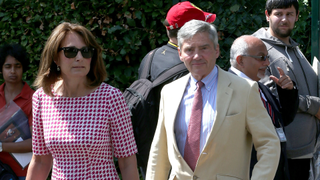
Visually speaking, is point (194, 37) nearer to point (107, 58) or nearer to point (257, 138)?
point (257, 138)

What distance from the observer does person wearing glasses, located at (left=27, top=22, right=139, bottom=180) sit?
8.97 feet

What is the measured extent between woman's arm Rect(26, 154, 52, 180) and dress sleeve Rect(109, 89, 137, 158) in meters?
0.55

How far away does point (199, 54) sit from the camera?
2643mm

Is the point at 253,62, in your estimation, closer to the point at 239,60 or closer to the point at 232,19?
the point at 239,60

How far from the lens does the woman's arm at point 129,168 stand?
2.79m

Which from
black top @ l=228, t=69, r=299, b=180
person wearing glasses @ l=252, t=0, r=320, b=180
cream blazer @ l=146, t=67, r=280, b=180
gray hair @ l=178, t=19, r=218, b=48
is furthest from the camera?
person wearing glasses @ l=252, t=0, r=320, b=180

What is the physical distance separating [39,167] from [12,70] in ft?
5.99

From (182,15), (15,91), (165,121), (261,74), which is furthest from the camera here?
(15,91)

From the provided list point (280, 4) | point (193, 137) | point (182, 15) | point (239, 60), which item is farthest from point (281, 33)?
point (193, 137)

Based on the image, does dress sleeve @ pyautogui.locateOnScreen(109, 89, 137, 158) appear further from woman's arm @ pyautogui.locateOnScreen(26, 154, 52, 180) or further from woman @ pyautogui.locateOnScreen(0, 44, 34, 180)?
woman @ pyautogui.locateOnScreen(0, 44, 34, 180)

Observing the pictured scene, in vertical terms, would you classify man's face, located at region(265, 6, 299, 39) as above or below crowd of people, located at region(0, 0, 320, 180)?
above

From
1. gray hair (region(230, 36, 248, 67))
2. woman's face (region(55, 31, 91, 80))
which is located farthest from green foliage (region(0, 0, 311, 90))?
woman's face (region(55, 31, 91, 80))

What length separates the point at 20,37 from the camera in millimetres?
5367

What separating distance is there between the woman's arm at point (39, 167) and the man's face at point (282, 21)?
101 inches
